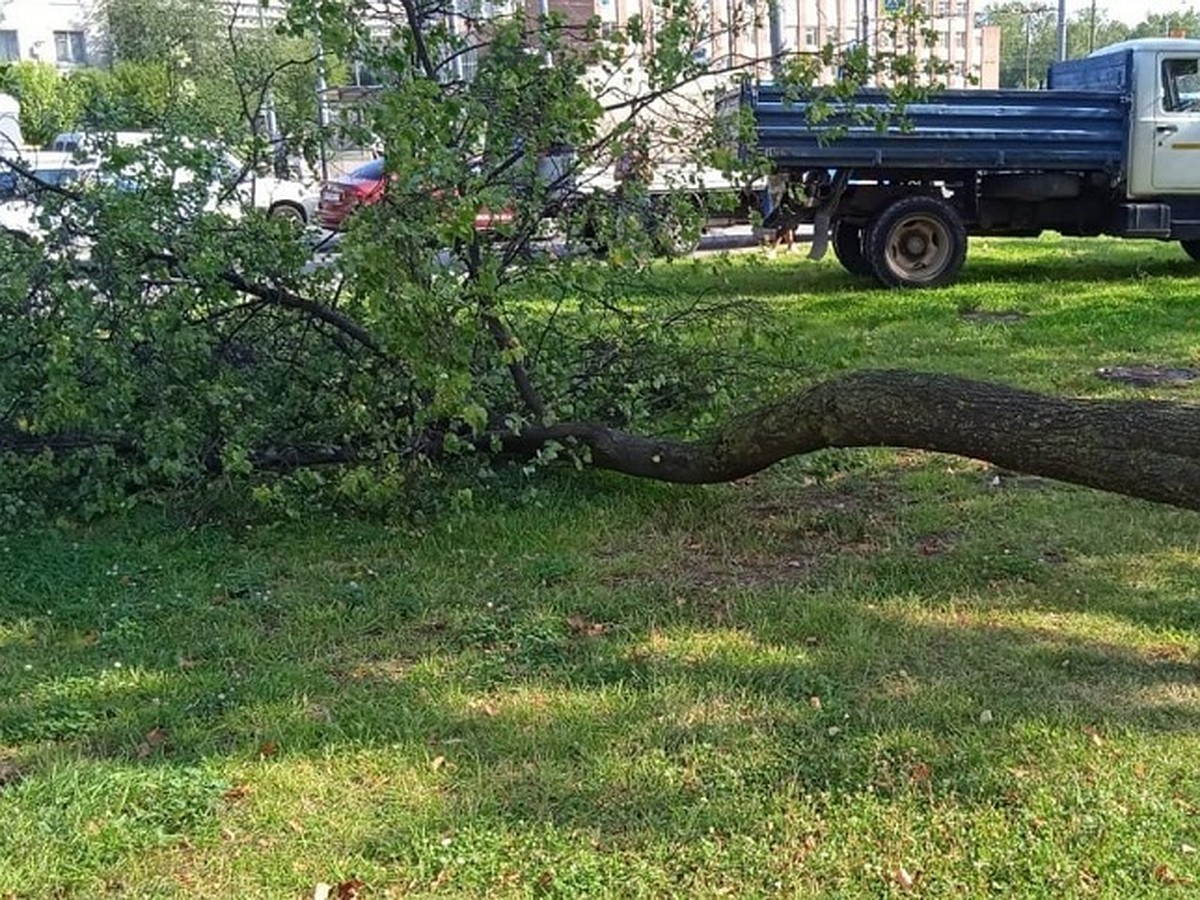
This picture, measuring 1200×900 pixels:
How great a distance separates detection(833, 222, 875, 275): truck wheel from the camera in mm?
12345

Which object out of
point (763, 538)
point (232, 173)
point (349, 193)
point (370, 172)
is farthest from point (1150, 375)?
point (232, 173)

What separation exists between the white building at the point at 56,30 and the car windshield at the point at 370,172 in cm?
4783

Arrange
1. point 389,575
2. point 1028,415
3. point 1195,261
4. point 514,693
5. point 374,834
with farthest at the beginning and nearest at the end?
point 1195,261 < point 389,575 < point 1028,415 < point 514,693 < point 374,834

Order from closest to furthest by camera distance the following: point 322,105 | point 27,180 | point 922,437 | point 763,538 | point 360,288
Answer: point 922,437 < point 360,288 < point 763,538 < point 322,105 < point 27,180

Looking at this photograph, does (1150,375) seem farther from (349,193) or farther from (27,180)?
(27,180)

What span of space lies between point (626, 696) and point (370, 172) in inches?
110

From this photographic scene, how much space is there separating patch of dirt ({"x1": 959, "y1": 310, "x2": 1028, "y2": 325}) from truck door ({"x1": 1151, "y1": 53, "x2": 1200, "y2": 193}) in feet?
9.44

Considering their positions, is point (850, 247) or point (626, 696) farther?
point (850, 247)

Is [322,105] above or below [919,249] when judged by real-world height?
above

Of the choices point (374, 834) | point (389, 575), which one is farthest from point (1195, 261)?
point (374, 834)

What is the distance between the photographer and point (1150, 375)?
25.0 ft

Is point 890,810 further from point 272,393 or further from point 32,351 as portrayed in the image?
point 32,351

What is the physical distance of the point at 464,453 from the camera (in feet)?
18.2

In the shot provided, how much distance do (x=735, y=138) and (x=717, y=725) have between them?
313 centimetres
